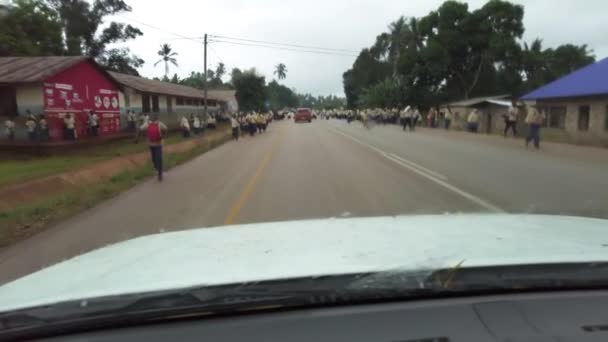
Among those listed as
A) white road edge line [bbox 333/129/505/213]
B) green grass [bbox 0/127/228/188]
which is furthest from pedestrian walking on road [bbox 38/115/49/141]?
white road edge line [bbox 333/129/505/213]

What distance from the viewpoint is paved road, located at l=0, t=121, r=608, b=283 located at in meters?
7.52

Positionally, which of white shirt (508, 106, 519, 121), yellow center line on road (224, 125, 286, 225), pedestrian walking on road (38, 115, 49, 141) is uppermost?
white shirt (508, 106, 519, 121)

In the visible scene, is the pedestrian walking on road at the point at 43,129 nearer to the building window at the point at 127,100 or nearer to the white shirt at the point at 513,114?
the building window at the point at 127,100

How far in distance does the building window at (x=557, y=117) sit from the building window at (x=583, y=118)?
145 centimetres

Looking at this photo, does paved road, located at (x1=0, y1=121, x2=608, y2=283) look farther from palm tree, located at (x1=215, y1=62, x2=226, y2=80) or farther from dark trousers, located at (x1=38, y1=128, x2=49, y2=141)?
palm tree, located at (x1=215, y1=62, x2=226, y2=80)

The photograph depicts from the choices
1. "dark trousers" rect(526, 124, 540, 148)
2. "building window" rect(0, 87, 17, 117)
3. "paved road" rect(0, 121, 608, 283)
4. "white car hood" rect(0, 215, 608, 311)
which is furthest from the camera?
"building window" rect(0, 87, 17, 117)

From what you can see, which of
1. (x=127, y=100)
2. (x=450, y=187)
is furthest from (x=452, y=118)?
(x=450, y=187)

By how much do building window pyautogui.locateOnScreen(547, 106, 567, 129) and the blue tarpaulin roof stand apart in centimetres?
89

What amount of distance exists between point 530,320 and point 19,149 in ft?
73.5

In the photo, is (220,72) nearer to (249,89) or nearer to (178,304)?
(249,89)

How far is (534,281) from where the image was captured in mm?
2021

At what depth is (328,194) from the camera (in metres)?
9.69

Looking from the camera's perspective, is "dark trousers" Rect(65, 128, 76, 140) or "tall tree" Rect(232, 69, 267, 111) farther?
"tall tree" Rect(232, 69, 267, 111)

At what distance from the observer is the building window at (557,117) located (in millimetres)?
26844
